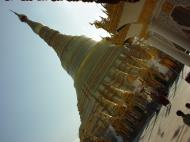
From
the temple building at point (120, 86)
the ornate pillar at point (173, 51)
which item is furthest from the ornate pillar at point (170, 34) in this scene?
the temple building at point (120, 86)

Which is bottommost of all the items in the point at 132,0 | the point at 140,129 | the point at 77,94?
the point at 77,94

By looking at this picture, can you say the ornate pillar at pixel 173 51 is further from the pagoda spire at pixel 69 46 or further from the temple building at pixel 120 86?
the pagoda spire at pixel 69 46

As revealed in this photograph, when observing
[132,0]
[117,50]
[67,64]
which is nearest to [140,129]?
[117,50]

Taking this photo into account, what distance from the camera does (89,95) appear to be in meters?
27.9

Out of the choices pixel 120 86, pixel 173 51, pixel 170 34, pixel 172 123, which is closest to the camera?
pixel 170 34

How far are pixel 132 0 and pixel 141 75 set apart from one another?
→ 496 inches

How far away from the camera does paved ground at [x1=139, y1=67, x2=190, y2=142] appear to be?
18473 millimetres

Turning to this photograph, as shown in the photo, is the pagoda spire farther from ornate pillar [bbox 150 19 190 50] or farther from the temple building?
ornate pillar [bbox 150 19 190 50]

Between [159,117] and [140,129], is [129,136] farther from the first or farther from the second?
[159,117]

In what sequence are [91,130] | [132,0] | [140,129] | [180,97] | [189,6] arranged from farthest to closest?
[91,130], [140,129], [180,97], [132,0], [189,6]

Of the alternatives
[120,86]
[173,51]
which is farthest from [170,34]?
[120,86]

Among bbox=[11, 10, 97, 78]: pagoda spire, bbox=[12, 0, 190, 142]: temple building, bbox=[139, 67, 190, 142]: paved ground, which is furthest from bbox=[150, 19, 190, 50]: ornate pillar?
bbox=[11, 10, 97, 78]: pagoda spire

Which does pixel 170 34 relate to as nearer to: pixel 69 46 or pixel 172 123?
pixel 172 123

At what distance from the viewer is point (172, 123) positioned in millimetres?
20344
